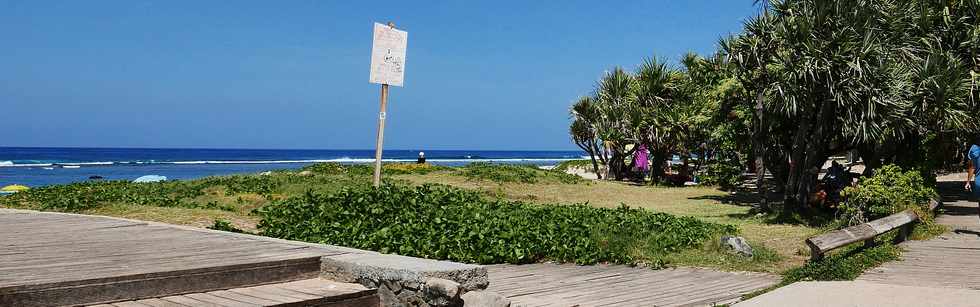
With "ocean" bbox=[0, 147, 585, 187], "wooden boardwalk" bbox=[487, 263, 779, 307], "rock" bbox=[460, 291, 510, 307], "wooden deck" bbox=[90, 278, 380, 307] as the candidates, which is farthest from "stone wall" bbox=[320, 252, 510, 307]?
"ocean" bbox=[0, 147, 585, 187]

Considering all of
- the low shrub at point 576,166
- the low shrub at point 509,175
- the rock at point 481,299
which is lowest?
the rock at point 481,299

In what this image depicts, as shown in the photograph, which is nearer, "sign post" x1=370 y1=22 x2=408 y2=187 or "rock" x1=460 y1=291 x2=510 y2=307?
"rock" x1=460 y1=291 x2=510 y2=307

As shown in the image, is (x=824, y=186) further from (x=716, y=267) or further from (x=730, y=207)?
(x=716, y=267)

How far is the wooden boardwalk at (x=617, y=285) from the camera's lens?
7.14 m

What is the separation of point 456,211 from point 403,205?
785 millimetres

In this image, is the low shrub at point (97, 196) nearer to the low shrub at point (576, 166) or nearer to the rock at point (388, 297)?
the rock at point (388, 297)

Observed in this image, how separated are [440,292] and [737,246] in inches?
229

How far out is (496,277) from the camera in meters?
8.10

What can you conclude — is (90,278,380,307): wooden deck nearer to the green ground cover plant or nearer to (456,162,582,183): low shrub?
the green ground cover plant

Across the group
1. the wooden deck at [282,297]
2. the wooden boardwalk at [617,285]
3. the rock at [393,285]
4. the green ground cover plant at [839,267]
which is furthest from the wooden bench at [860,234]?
the wooden deck at [282,297]

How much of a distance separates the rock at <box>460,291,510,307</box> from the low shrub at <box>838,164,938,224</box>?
9.46 m

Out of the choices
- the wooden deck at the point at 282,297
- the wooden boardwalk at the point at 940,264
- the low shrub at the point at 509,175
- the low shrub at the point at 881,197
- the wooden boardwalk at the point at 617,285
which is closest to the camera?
the wooden deck at the point at 282,297

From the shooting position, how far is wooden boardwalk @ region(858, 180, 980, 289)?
8039mm

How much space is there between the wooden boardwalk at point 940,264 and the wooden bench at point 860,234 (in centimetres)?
34
